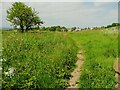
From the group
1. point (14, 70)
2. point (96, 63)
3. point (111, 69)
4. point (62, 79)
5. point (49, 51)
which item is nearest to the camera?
point (14, 70)

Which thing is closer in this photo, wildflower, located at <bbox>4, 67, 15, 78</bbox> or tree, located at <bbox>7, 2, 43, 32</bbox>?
wildflower, located at <bbox>4, 67, 15, 78</bbox>

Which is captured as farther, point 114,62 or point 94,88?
point 114,62

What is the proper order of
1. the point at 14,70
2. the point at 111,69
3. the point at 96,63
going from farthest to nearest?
the point at 96,63 → the point at 111,69 → the point at 14,70

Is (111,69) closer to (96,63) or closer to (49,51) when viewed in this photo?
(96,63)

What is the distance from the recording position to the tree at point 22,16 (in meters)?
67.1

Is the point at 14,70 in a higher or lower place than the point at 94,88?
higher

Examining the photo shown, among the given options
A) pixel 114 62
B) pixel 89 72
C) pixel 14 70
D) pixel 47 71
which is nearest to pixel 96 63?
pixel 114 62

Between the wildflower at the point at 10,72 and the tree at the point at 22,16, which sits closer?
the wildflower at the point at 10,72

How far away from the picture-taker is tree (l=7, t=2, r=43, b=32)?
67.1 metres

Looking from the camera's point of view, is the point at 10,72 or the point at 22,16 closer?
the point at 10,72

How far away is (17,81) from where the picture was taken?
32.8 feet

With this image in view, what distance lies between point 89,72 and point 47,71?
5.49ft

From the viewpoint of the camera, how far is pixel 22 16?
67188 millimetres

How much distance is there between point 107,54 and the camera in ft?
58.3
